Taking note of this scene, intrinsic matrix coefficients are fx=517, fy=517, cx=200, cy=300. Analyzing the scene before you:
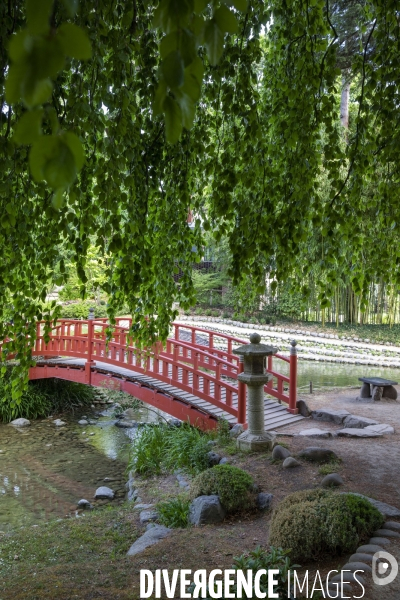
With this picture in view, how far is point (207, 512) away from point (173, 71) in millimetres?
4445

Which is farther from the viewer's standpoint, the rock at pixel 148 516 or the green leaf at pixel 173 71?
the rock at pixel 148 516

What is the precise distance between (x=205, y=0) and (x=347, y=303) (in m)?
19.3

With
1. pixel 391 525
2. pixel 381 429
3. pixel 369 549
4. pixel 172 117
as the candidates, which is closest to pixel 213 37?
pixel 172 117

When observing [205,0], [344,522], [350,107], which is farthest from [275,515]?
[350,107]

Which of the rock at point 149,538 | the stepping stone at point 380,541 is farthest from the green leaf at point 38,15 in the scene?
the rock at point 149,538

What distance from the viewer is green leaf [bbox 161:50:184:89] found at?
787 millimetres

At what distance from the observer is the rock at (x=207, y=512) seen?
4609 millimetres

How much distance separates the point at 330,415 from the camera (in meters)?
7.82

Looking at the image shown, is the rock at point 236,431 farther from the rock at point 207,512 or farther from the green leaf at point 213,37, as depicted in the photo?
the green leaf at point 213,37

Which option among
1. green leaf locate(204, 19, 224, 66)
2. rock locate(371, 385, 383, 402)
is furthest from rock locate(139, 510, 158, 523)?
rock locate(371, 385, 383, 402)

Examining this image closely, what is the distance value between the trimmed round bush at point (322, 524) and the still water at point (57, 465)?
3394 millimetres

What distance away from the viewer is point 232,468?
5059 millimetres

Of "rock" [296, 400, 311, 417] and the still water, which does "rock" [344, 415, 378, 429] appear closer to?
"rock" [296, 400, 311, 417]

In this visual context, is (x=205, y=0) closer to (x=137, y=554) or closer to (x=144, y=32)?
(x=144, y=32)
